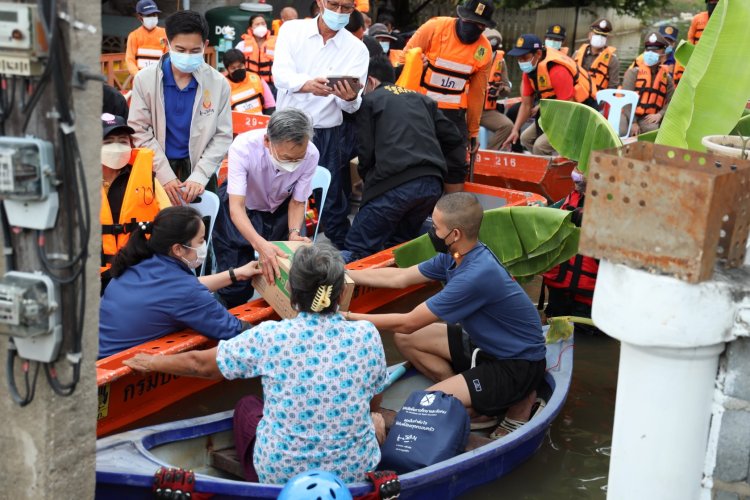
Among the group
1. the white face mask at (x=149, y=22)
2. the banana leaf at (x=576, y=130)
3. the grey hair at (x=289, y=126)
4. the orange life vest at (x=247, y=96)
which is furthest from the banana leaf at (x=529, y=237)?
the white face mask at (x=149, y=22)

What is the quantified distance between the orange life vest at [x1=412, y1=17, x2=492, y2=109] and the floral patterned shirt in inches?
206

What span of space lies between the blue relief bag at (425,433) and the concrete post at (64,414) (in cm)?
150

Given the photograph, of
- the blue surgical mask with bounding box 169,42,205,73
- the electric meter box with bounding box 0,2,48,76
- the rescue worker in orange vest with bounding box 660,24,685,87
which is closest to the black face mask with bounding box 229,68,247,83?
the blue surgical mask with bounding box 169,42,205,73

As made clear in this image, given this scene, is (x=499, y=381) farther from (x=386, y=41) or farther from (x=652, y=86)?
(x=386, y=41)

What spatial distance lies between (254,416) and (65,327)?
4.22ft

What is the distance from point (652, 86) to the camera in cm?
1204

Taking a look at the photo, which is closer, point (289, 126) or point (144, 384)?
point (144, 384)

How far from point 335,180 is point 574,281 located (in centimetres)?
194

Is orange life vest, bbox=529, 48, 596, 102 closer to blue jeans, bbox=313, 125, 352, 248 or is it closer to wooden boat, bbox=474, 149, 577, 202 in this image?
wooden boat, bbox=474, 149, 577, 202

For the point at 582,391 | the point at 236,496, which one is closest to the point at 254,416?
the point at 236,496

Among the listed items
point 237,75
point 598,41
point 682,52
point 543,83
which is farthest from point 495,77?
point 682,52

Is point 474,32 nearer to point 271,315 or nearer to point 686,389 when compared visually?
point 271,315

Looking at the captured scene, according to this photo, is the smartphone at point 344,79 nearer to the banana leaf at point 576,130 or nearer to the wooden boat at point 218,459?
the banana leaf at point 576,130

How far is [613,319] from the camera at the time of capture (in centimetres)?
322
